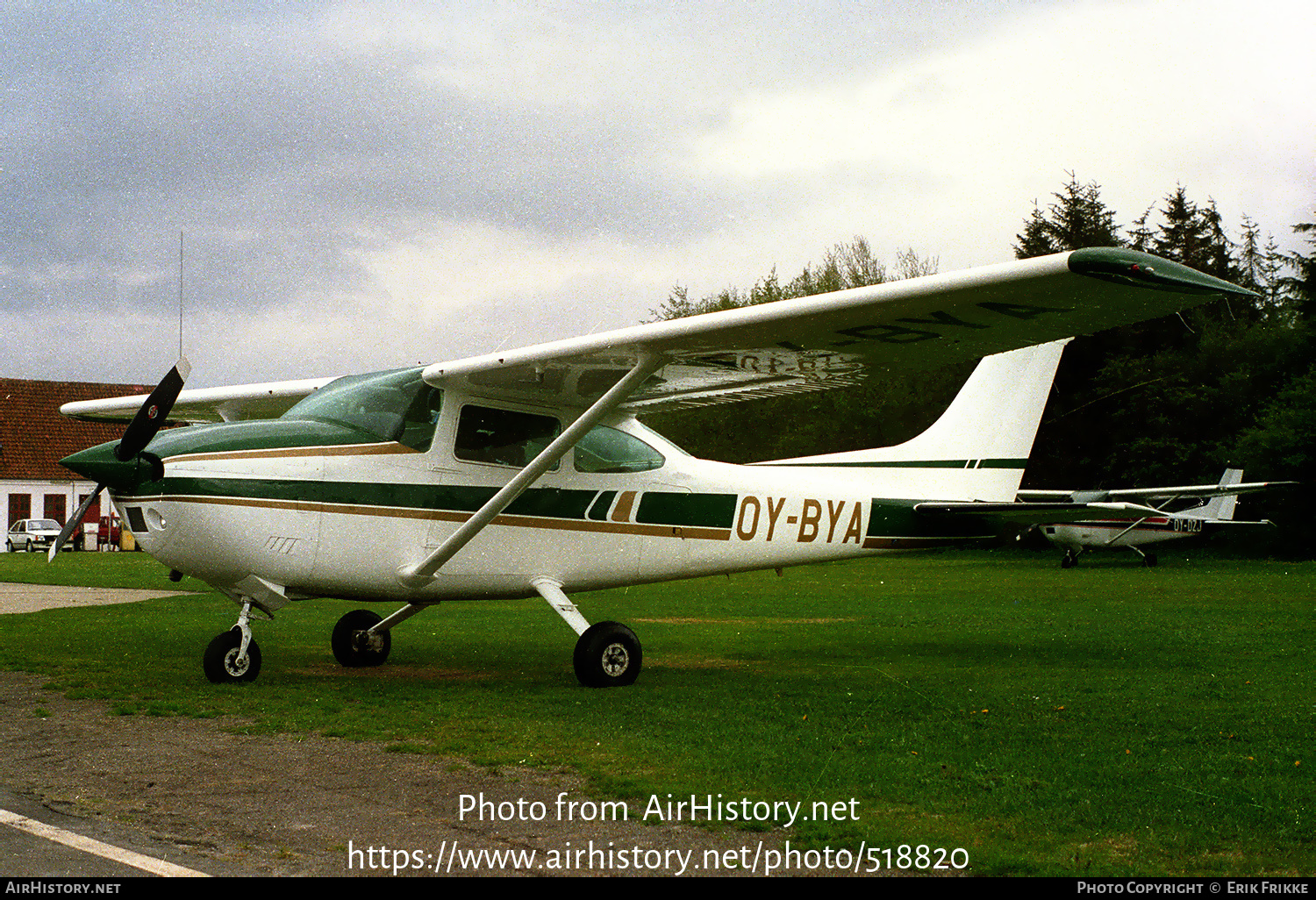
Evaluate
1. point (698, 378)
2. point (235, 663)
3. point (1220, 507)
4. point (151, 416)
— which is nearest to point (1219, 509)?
point (1220, 507)

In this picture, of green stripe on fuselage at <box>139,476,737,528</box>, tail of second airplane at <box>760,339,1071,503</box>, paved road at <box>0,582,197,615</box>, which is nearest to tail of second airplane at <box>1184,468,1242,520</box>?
tail of second airplane at <box>760,339,1071,503</box>

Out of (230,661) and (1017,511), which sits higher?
(1017,511)

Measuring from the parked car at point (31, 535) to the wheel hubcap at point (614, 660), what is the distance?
4616cm

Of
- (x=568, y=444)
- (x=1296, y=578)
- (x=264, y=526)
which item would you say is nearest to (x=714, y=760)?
(x=568, y=444)

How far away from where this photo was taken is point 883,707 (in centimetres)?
778

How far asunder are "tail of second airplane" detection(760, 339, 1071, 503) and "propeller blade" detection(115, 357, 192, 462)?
604 centimetres

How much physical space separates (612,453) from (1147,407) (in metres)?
37.4

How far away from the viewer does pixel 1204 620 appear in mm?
14281

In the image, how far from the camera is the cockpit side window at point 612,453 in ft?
32.2

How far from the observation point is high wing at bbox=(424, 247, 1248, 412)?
6.71 m

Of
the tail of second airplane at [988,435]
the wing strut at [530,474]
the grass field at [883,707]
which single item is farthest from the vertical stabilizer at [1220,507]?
the wing strut at [530,474]

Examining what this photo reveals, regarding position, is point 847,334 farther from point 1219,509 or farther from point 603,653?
point 1219,509

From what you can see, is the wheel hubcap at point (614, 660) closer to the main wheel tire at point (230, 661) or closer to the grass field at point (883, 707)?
the grass field at point (883, 707)

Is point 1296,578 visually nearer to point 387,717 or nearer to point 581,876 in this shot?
point 387,717
